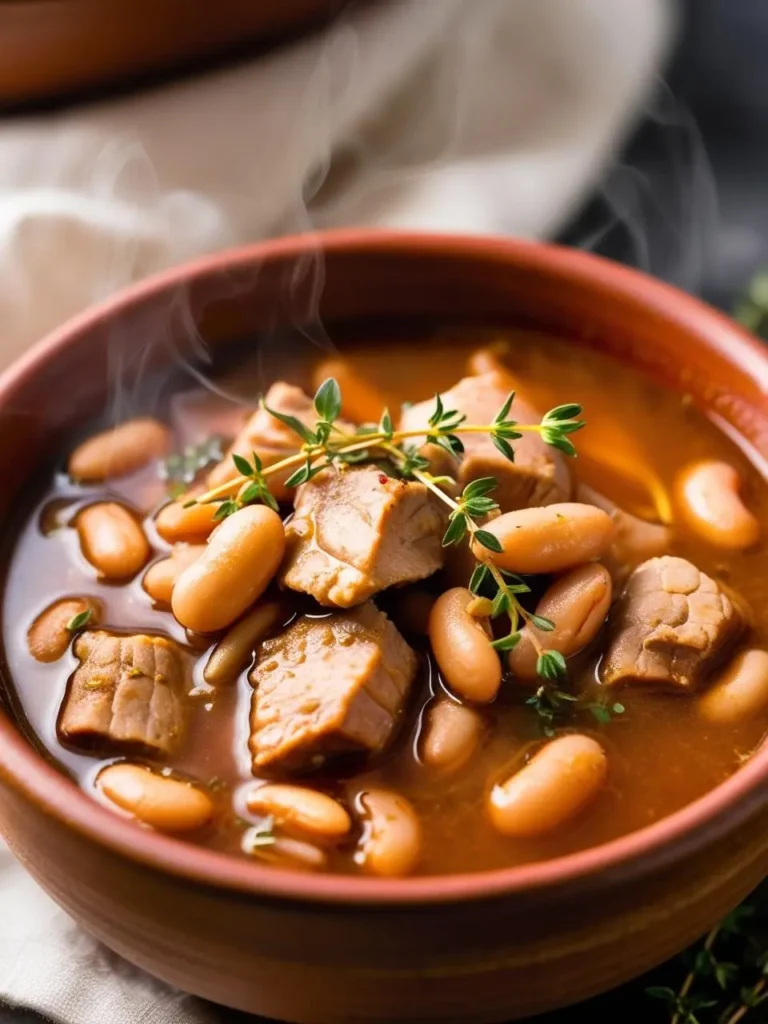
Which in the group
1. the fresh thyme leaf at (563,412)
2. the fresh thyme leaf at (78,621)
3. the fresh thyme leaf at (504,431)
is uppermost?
the fresh thyme leaf at (563,412)

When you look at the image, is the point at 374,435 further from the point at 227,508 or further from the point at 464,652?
the point at 464,652

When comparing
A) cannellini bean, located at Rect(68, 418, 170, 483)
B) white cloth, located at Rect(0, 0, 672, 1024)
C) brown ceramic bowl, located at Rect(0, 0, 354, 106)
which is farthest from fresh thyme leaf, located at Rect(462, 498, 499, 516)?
brown ceramic bowl, located at Rect(0, 0, 354, 106)

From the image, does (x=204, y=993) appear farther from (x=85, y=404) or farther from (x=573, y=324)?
(x=573, y=324)

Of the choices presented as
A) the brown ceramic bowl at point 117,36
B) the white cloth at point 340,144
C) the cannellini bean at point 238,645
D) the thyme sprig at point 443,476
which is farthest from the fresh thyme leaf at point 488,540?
the brown ceramic bowl at point 117,36

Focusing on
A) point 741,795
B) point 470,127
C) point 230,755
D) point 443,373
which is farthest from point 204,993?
point 470,127

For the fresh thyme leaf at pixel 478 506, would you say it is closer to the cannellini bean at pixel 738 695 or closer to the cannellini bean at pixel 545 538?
the cannellini bean at pixel 545 538

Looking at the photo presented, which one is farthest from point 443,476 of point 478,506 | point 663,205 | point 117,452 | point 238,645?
point 663,205
